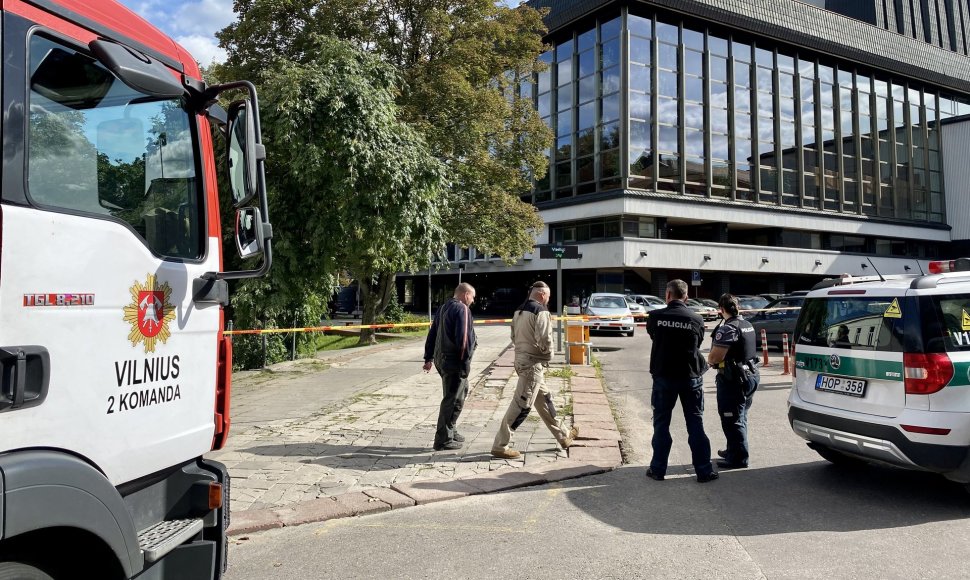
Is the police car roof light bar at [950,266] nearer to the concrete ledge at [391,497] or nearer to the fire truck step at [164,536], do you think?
the concrete ledge at [391,497]

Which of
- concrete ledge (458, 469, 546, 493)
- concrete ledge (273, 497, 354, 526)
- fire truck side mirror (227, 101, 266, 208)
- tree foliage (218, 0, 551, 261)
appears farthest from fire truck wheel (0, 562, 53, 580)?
tree foliage (218, 0, 551, 261)

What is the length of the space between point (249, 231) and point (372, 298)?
64.6 ft

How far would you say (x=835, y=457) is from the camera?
5953mm

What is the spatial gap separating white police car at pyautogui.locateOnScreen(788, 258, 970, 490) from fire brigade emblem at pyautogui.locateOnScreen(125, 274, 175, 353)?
16.5 feet

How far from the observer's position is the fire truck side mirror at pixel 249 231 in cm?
305

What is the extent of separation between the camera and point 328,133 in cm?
1310

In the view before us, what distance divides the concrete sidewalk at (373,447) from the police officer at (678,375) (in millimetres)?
769

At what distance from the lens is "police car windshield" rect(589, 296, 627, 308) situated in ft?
74.9

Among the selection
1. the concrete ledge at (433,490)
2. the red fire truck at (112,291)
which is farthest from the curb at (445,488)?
the red fire truck at (112,291)

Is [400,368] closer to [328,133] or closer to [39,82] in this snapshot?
[328,133]

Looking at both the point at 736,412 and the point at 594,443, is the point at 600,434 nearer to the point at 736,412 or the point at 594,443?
the point at 594,443

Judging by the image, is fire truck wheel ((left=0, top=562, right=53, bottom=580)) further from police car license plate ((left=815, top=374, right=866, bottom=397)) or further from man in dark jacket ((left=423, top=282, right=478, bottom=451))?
police car license plate ((left=815, top=374, right=866, bottom=397))

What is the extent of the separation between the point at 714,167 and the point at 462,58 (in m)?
25.1

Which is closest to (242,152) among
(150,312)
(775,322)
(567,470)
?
(150,312)
